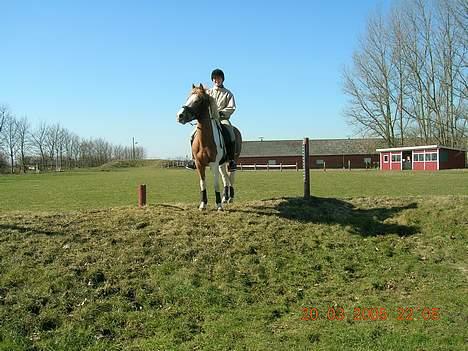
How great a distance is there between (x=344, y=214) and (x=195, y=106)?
13.4 feet

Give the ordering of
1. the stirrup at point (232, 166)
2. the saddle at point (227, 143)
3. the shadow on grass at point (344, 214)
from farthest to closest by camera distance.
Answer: the stirrup at point (232, 166), the saddle at point (227, 143), the shadow on grass at point (344, 214)

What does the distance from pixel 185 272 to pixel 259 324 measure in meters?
1.82

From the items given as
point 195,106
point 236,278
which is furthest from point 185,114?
point 236,278

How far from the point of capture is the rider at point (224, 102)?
1030 cm

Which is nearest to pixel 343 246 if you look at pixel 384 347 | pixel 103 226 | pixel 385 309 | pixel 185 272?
pixel 385 309

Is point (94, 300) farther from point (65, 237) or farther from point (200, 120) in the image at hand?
point (200, 120)

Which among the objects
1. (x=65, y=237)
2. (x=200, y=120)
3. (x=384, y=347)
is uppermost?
(x=200, y=120)

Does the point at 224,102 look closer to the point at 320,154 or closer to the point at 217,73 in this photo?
the point at 217,73

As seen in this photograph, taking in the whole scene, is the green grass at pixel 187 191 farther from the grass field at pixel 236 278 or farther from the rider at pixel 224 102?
the grass field at pixel 236 278

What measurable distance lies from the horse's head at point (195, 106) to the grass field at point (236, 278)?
6.60 ft

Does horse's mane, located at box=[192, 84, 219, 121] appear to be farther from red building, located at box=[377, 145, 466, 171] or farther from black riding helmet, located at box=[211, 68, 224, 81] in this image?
red building, located at box=[377, 145, 466, 171]

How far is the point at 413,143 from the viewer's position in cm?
6562
